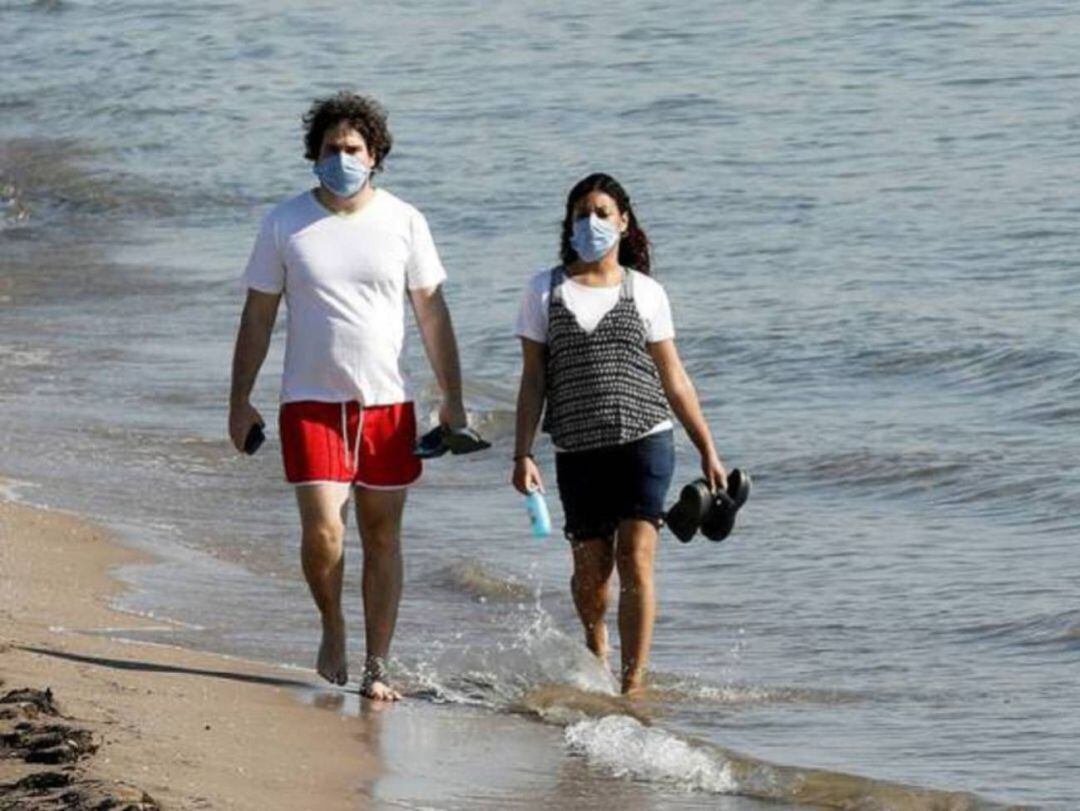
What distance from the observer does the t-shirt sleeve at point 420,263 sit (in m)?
7.32

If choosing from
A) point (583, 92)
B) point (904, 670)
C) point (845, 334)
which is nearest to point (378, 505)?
point (904, 670)

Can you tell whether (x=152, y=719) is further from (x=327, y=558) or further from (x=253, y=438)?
(x=253, y=438)

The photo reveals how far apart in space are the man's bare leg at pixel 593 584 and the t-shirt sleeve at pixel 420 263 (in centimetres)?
92

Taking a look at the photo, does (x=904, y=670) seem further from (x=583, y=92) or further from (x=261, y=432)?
(x=583, y=92)

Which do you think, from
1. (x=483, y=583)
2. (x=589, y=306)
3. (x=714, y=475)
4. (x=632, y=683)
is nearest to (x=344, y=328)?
(x=589, y=306)

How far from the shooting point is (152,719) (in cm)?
679

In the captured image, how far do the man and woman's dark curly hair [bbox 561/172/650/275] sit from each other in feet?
1.29

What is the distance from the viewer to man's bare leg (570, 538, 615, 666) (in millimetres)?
7773

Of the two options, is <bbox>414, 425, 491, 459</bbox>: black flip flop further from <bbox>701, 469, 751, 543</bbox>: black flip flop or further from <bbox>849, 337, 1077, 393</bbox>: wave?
<bbox>849, 337, 1077, 393</bbox>: wave

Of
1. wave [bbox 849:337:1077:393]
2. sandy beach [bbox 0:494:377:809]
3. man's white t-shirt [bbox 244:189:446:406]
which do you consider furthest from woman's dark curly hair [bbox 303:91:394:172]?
wave [bbox 849:337:1077:393]

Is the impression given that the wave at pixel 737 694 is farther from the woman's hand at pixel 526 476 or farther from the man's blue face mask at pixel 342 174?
the man's blue face mask at pixel 342 174

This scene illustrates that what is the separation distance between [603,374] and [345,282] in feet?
2.49

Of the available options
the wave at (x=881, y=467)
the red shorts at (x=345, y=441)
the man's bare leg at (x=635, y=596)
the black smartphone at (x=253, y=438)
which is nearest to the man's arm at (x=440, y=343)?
the red shorts at (x=345, y=441)

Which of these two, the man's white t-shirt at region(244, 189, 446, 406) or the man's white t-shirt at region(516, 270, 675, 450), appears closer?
the man's white t-shirt at region(244, 189, 446, 406)
